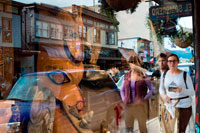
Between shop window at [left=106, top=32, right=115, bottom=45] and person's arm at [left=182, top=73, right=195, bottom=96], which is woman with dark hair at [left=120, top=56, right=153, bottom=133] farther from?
person's arm at [left=182, top=73, right=195, bottom=96]

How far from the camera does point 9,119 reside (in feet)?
6.11

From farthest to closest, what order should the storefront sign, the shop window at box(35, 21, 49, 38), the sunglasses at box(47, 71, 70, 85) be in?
the storefront sign < the sunglasses at box(47, 71, 70, 85) < the shop window at box(35, 21, 49, 38)

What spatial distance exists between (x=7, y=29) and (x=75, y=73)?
79 centimetres

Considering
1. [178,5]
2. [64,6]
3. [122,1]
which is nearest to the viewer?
[64,6]

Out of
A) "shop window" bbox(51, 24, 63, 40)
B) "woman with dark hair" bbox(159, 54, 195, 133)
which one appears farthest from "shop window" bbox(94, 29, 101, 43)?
"woman with dark hair" bbox(159, 54, 195, 133)

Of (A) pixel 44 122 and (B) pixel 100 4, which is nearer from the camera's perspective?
(A) pixel 44 122

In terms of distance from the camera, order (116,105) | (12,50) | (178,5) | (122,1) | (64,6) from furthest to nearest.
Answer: (116,105)
(178,5)
(122,1)
(64,6)
(12,50)

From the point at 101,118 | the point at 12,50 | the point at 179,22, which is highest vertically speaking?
the point at 179,22

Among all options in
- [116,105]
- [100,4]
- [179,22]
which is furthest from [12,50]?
[179,22]

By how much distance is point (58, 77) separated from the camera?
6.82 ft

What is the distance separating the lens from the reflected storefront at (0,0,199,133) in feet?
6.10

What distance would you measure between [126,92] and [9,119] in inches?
56.9

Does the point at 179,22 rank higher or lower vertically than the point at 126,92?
higher

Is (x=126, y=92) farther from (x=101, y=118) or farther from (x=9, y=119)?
(x=9, y=119)
